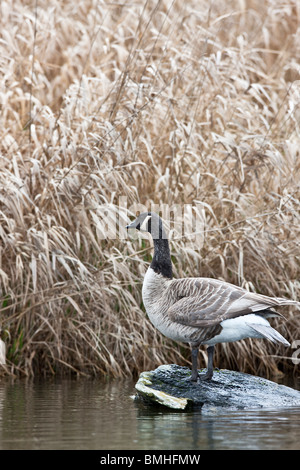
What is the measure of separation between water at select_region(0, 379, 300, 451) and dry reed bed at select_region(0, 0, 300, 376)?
1207 mm

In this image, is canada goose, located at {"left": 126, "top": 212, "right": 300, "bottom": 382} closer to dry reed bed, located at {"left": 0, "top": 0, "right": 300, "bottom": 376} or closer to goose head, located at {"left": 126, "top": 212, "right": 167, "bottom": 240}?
goose head, located at {"left": 126, "top": 212, "right": 167, "bottom": 240}

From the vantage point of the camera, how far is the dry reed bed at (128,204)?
29.1 ft

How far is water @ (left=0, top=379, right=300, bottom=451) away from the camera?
17.5ft

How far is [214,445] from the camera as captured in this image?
5246 millimetres

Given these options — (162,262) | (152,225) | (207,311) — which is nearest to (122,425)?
(207,311)

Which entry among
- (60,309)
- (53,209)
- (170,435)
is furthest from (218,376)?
(53,209)

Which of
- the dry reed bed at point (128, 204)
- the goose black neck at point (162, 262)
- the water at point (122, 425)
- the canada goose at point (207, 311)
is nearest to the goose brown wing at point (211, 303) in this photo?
the canada goose at point (207, 311)

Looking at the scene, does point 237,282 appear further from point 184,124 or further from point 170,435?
point 170,435

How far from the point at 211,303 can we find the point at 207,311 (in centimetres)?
9

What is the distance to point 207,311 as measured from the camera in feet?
22.4

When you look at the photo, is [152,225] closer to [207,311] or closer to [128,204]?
[207,311]

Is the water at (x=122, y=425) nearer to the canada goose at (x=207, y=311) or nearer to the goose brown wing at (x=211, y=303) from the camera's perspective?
the canada goose at (x=207, y=311)

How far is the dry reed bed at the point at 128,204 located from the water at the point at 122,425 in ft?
3.96
